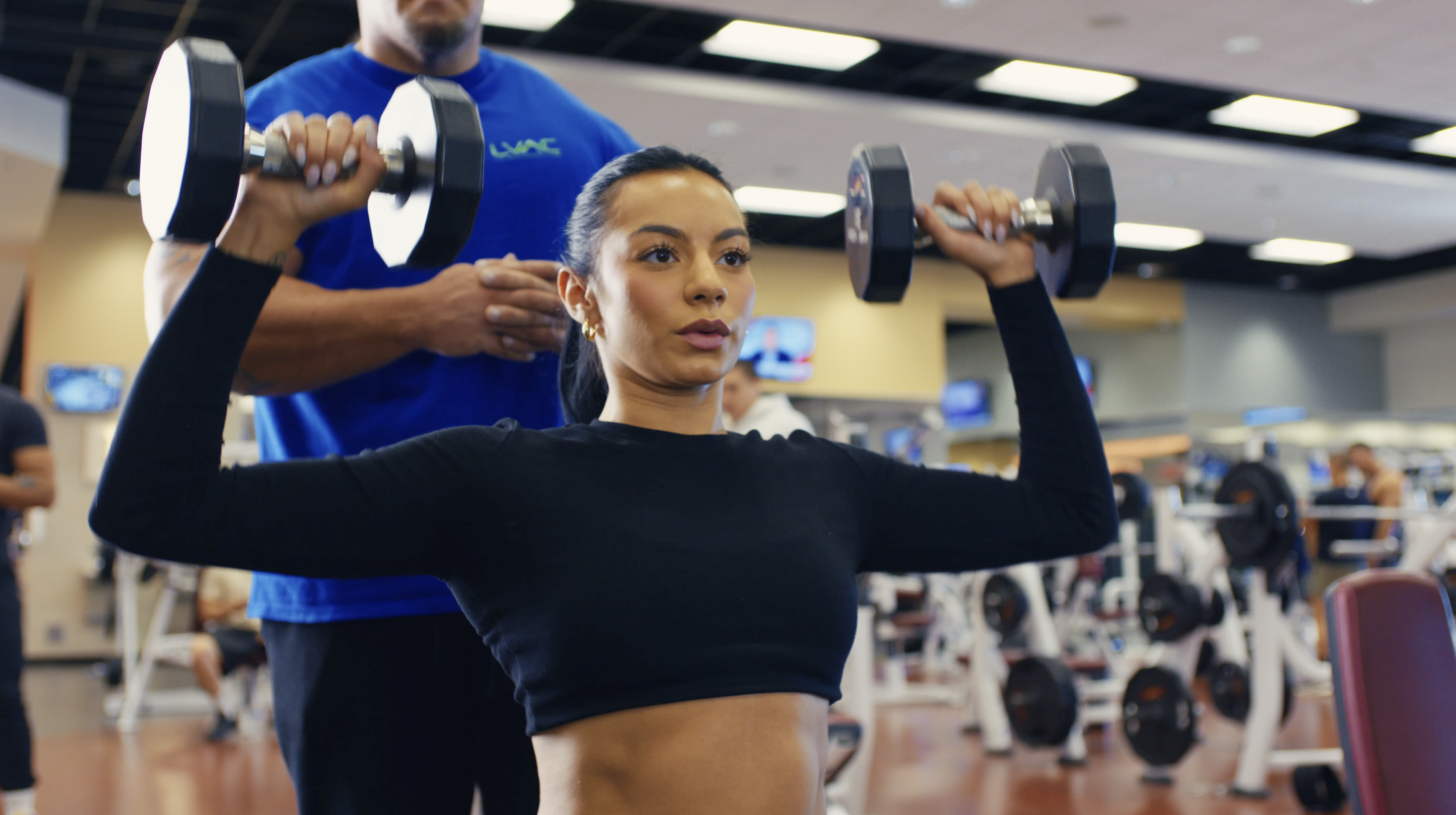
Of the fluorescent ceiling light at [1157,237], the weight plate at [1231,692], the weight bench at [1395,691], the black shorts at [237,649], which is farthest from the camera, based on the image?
the fluorescent ceiling light at [1157,237]

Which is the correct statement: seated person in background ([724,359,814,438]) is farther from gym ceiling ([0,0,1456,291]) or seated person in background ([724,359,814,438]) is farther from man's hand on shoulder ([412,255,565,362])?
man's hand on shoulder ([412,255,565,362])

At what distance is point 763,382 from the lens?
10.4m

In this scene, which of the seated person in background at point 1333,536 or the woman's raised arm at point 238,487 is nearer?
the woman's raised arm at point 238,487

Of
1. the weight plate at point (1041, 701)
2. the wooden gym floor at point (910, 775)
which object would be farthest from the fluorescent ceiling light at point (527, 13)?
the weight plate at point (1041, 701)

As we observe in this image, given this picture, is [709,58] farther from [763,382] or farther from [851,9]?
[763,382]

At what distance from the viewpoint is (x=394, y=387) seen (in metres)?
1.20

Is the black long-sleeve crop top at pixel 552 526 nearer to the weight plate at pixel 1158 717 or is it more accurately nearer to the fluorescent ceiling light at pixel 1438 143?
the weight plate at pixel 1158 717

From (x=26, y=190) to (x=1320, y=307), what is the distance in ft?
38.3

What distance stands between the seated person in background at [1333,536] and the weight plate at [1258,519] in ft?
9.75

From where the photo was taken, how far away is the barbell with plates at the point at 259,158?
2.65 ft

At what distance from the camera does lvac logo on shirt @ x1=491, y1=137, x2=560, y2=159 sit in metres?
1.24

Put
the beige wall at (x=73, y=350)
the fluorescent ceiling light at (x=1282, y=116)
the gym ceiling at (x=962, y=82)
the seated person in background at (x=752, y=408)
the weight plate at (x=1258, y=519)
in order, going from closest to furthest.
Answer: the seated person in background at (x=752, y=408)
the weight plate at (x=1258, y=519)
the gym ceiling at (x=962, y=82)
the fluorescent ceiling light at (x=1282, y=116)
the beige wall at (x=73, y=350)

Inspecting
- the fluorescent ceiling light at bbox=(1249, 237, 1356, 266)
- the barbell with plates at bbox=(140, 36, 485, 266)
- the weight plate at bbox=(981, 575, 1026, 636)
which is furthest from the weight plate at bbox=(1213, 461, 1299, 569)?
the fluorescent ceiling light at bbox=(1249, 237, 1356, 266)

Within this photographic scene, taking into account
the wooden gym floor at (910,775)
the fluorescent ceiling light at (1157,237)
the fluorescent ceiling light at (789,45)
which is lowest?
the wooden gym floor at (910,775)
